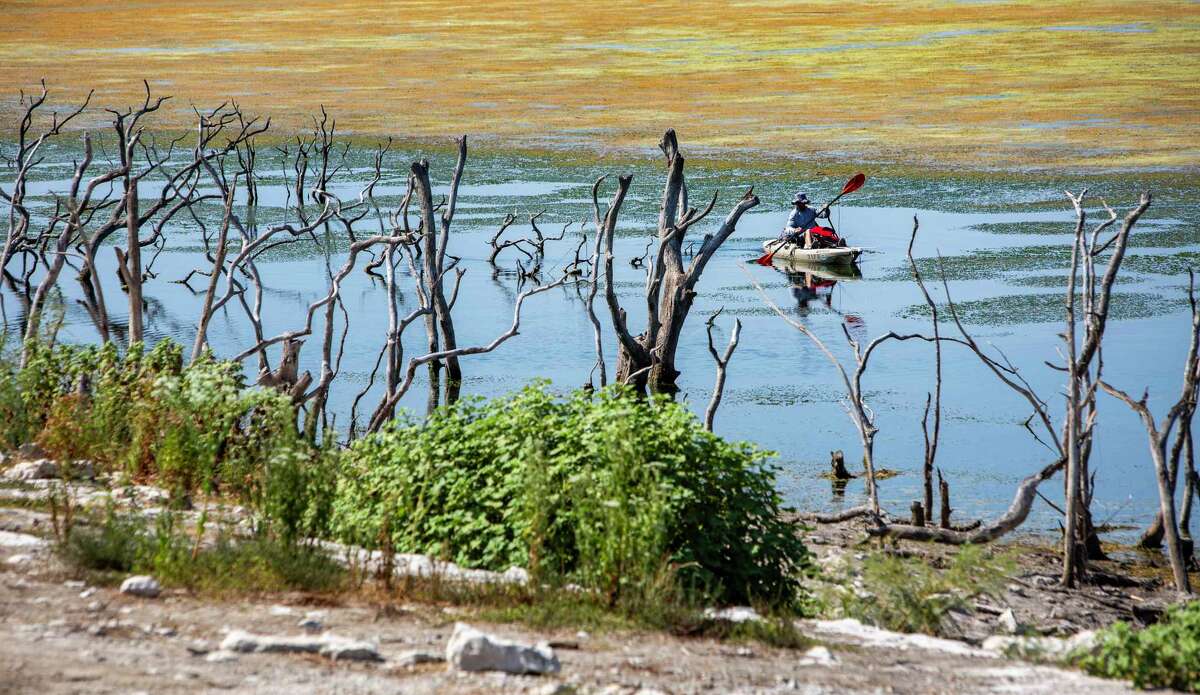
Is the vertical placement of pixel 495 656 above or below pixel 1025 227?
below

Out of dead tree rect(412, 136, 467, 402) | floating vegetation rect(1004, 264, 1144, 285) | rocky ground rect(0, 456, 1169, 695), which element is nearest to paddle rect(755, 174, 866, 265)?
floating vegetation rect(1004, 264, 1144, 285)

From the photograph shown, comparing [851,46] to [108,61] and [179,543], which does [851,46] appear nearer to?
[108,61]

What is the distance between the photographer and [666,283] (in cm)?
1897

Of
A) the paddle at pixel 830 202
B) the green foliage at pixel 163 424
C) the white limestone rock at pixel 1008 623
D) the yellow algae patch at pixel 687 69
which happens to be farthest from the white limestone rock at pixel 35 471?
the yellow algae patch at pixel 687 69

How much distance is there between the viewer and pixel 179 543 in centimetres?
730

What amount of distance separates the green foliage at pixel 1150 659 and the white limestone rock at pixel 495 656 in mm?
2423

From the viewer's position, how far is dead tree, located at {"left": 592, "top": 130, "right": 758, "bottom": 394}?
60.0ft

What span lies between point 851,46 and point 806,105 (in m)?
16.4

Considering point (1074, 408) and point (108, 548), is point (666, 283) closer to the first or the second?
point (1074, 408)

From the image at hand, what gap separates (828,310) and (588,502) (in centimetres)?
1787

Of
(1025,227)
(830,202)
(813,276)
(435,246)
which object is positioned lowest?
(435,246)

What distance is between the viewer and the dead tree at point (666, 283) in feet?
60.0

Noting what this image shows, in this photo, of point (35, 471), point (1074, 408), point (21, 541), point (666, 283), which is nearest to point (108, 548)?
point (21, 541)

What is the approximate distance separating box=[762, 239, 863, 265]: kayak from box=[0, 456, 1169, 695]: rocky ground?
20.0 meters
